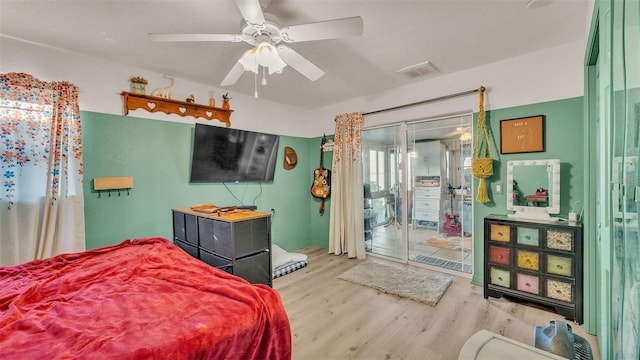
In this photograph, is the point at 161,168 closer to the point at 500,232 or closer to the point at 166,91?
the point at 166,91

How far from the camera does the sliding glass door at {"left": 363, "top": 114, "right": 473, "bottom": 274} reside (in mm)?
3322

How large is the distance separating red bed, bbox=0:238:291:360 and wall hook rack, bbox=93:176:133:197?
3.09 feet

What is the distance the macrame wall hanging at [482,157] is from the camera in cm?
284

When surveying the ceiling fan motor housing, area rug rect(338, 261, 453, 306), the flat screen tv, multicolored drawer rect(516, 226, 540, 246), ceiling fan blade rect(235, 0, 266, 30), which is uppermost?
the ceiling fan motor housing

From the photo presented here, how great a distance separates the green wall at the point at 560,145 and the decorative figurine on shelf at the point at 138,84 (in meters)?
3.90

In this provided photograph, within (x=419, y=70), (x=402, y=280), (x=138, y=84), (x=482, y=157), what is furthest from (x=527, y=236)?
(x=138, y=84)

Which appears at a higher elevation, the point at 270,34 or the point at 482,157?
the point at 270,34

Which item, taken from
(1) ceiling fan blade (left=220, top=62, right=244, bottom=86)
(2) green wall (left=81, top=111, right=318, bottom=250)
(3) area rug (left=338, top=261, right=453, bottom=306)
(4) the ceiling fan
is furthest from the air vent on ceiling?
(2) green wall (left=81, top=111, right=318, bottom=250)

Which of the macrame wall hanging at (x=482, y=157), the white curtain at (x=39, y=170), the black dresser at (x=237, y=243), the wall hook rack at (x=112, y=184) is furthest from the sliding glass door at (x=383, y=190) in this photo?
the white curtain at (x=39, y=170)

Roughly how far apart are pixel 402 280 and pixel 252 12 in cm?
303

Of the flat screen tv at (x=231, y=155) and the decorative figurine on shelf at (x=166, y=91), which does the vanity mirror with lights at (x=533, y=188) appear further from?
the decorative figurine on shelf at (x=166, y=91)

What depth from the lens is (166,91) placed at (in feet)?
9.89

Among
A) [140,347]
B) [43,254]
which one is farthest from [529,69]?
[43,254]

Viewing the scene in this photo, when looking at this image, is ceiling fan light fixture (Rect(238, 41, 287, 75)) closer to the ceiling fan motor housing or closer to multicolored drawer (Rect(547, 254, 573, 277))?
the ceiling fan motor housing
